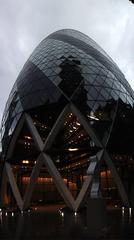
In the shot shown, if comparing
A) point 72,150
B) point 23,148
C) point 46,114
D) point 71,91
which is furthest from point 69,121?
point 72,150

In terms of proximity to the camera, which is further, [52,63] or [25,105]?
[52,63]

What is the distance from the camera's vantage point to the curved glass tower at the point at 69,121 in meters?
33.5

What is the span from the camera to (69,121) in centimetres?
4062

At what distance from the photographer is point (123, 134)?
1405 inches

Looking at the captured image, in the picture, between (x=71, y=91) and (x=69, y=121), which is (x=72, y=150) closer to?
(x=71, y=91)

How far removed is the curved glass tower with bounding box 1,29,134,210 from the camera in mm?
33531

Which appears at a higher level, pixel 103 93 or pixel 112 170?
pixel 103 93

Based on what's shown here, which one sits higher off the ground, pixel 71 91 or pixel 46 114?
pixel 71 91

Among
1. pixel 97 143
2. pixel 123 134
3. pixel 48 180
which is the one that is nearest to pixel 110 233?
pixel 97 143

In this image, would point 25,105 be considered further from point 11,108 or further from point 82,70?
point 82,70

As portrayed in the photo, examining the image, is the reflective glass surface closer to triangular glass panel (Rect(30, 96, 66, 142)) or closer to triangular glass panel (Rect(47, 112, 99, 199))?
triangular glass panel (Rect(30, 96, 66, 142))

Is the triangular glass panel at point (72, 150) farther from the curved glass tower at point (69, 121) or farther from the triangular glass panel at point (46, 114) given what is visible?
the triangular glass panel at point (46, 114)

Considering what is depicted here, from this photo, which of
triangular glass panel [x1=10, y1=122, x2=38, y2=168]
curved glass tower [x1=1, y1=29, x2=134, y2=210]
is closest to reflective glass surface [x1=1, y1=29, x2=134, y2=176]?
curved glass tower [x1=1, y1=29, x2=134, y2=210]

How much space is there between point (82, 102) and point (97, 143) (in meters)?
3.84
